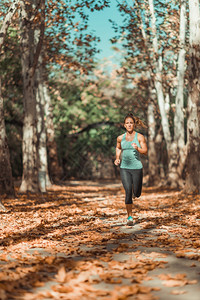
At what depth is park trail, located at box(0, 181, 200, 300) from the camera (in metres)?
4.27

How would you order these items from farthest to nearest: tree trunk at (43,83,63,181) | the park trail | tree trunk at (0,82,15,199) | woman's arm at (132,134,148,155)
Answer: tree trunk at (43,83,63,181) < tree trunk at (0,82,15,199) < woman's arm at (132,134,148,155) < the park trail

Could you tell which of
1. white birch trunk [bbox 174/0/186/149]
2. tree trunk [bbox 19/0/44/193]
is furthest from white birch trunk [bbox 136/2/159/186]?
tree trunk [bbox 19/0/44/193]

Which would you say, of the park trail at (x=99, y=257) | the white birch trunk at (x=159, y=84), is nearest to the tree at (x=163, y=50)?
the white birch trunk at (x=159, y=84)

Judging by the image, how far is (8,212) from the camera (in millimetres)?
11797

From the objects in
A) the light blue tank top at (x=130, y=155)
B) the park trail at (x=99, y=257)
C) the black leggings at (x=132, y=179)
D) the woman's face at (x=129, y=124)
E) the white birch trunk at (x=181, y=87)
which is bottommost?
the park trail at (x=99, y=257)

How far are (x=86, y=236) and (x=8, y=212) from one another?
4.59 meters

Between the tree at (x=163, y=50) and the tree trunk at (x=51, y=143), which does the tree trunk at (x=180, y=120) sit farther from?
the tree trunk at (x=51, y=143)

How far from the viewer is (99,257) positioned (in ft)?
19.4

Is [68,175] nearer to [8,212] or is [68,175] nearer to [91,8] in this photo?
[91,8]

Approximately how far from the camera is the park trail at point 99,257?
14.0ft

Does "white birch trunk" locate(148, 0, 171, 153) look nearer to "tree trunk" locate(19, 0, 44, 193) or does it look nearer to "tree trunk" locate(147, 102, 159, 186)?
"tree trunk" locate(147, 102, 159, 186)

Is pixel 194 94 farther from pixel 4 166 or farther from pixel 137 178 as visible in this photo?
pixel 137 178

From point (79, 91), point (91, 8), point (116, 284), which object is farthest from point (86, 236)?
point (79, 91)

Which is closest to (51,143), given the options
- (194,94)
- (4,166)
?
(4,166)
